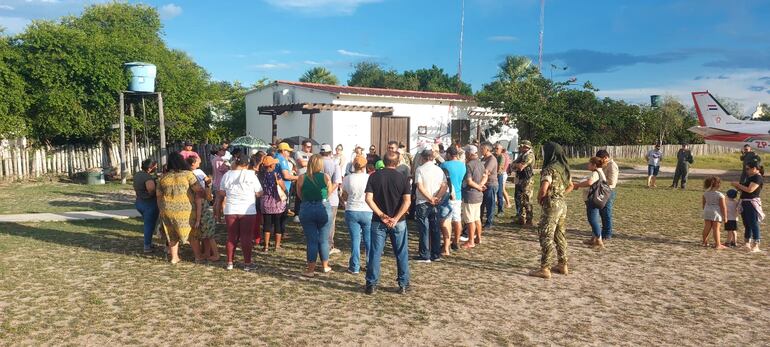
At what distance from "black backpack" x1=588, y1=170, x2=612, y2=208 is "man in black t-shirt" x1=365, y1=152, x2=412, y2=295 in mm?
3846

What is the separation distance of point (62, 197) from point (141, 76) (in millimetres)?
6236

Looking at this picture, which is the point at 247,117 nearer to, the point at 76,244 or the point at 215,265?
the point at 76,244

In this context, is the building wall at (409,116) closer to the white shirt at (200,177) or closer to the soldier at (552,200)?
the white shirt at (200,177)

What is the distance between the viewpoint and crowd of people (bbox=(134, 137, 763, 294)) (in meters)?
6.17

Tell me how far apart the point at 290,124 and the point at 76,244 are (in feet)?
47.8

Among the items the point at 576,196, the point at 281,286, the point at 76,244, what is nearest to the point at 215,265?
the point at 281,286

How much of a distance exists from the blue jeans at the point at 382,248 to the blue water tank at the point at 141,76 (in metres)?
16.3

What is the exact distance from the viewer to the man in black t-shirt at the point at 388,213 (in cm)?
601

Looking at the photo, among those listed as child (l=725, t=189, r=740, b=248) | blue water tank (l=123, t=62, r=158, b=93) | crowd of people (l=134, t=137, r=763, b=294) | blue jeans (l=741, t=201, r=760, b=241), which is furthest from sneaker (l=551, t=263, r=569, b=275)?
blue water tank (l=123, t=62, r=158, b=93)

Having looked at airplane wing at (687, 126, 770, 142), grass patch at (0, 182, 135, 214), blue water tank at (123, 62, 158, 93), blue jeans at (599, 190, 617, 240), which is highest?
blue water tank at (123, 62, 158, 93)

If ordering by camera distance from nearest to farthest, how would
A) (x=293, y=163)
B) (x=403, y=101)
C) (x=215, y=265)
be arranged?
1. (x=215, y=265)
2. (x=293, y=163)
3. (x=403, y=101)

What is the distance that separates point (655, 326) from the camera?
17.2 ft

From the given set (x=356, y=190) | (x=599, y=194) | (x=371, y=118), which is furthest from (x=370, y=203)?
(x=371, y=118)

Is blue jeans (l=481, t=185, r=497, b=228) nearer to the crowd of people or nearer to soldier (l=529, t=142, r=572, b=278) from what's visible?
the crowd of people
